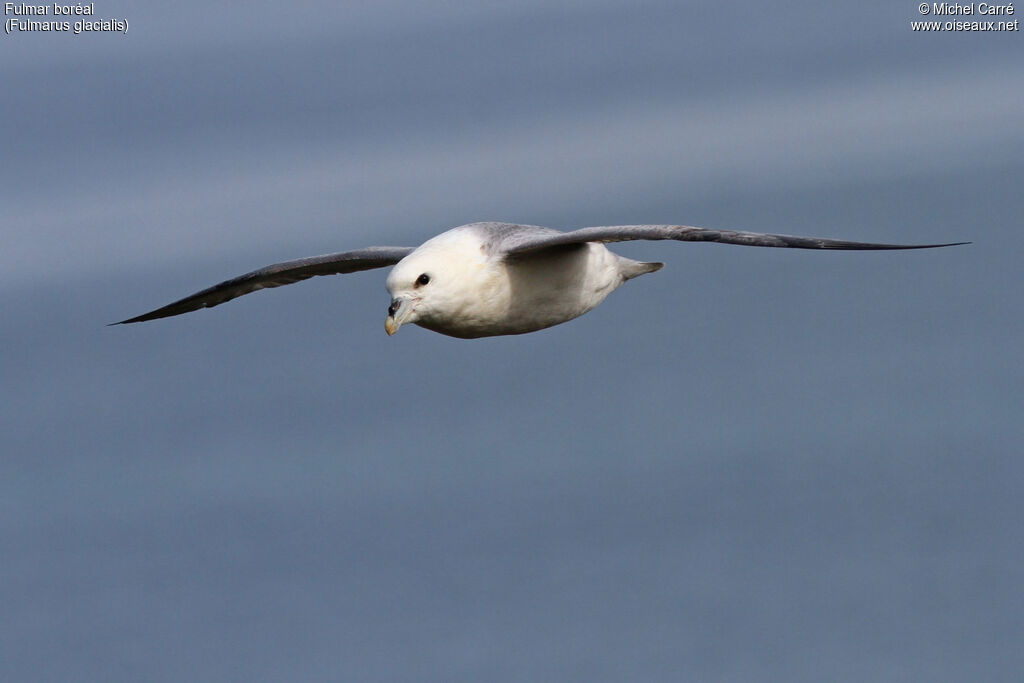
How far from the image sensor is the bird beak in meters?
15.1

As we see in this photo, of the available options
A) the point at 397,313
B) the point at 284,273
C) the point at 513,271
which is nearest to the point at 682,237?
the point at 513,271

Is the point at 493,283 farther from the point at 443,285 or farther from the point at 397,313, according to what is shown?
the point at 397,313

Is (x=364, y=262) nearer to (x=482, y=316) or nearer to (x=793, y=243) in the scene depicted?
(x=482, y=316)

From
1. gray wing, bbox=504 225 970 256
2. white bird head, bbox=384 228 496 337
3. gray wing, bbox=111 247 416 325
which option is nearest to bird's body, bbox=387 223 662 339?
white bird head, bbox=384 228 496 337

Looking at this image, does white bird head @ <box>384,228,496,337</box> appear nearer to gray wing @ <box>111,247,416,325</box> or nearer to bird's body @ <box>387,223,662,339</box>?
bird's body @ <box>387,223,662,339</box>

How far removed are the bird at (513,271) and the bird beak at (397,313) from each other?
0.01 meters

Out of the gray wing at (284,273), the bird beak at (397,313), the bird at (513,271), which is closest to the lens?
the bird beak at (397,313)

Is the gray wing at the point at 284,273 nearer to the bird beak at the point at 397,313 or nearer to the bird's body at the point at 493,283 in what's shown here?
the bird's body at the point at 493,283

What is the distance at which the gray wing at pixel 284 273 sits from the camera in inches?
754

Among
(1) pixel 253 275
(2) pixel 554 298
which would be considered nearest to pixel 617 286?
(2) pixel 554 298

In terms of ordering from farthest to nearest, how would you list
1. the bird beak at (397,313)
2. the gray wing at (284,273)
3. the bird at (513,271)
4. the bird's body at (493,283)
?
1. the gray wing at (284,273)
2. the bird's body at (493,283)
3. the bird at (513,271)
4. the bird beak at (397,313)

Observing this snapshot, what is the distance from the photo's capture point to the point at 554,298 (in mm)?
17328

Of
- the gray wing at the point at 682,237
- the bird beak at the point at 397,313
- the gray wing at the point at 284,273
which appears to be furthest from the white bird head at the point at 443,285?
the gray wing at the point at 284,273

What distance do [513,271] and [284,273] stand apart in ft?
14.5
